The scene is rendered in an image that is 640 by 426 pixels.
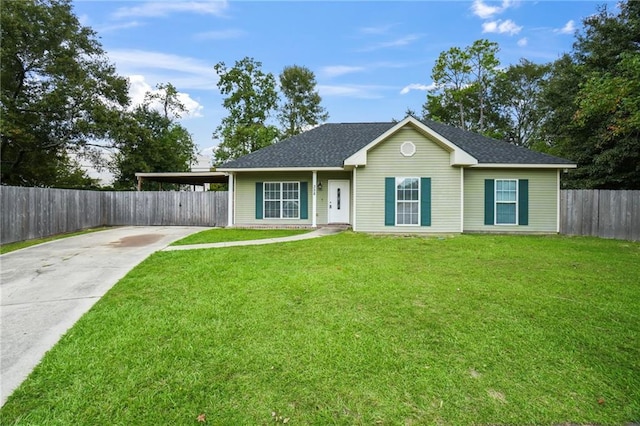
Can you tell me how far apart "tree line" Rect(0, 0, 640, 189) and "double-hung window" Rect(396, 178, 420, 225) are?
736 cm

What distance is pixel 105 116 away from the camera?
2155cm

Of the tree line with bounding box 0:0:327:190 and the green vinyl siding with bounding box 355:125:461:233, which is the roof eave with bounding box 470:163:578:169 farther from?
the tree line with bounding box 0:0:327:190

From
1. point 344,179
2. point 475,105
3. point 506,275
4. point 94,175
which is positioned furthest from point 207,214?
point 475,105

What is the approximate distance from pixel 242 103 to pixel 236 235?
19.5 metres

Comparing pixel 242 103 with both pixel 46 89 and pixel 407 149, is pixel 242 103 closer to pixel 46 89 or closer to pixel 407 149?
pixel 46 89

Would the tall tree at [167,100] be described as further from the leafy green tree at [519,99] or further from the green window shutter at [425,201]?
the leafy green tree at [519,99]

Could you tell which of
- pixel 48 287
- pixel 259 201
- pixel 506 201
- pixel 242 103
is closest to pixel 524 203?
pixel 506 201

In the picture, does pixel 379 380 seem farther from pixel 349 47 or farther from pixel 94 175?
pixel 94 175

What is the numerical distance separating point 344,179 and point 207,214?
7.07 meters

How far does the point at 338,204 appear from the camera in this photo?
1438 centimetres

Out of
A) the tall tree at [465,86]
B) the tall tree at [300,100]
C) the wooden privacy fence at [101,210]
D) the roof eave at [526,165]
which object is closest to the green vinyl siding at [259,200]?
the wooden privacy fence at [101,210]

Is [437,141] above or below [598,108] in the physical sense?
below

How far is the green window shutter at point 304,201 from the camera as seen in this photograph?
14.3 metres

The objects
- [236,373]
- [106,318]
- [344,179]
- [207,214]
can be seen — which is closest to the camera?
[236,373]
